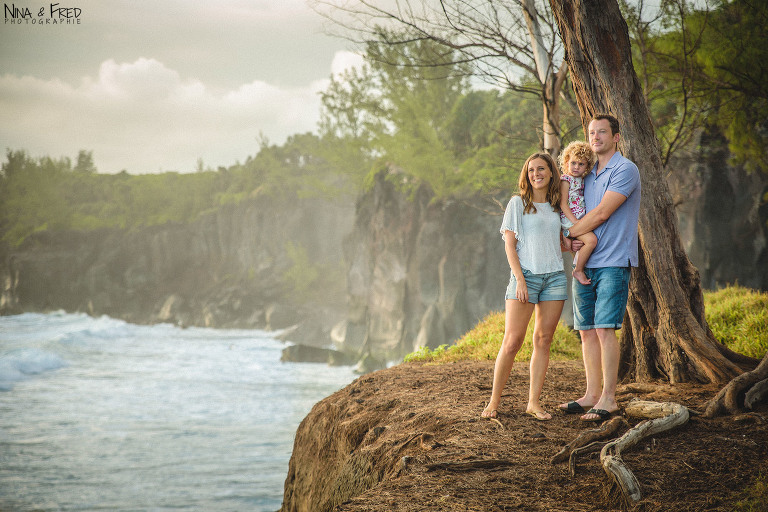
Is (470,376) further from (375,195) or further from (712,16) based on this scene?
(375,195)

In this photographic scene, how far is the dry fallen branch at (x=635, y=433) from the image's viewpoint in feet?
8.55

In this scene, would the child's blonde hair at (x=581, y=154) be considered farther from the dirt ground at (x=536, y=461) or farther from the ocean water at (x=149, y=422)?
the ocean water at (x=149, y=422)

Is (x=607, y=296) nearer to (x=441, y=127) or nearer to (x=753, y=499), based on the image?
(x=753, y=499)

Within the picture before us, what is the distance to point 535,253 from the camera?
359cm

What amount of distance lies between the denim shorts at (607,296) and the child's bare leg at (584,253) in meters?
0.06

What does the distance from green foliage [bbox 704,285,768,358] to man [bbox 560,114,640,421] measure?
2738 millimetres

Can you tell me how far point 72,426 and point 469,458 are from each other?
16.6 meters

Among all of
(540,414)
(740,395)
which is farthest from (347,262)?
(740,395)

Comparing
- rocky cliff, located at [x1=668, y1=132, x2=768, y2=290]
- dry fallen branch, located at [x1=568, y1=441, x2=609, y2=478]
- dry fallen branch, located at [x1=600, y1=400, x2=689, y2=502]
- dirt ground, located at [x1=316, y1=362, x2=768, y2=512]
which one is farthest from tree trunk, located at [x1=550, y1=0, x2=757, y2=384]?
rocky cliff, located at [x1=668, y1=132, x2=768, y2=290]

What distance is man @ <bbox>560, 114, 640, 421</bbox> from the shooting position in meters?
3.49

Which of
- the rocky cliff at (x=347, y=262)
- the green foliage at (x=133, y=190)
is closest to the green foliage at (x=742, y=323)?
the rocky cliff at (x=347, y=262)

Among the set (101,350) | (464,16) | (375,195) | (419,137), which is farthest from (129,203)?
(464,16)

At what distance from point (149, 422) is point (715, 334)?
51.4 ft

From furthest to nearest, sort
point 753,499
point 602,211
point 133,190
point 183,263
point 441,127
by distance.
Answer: point 133,190, point 183,263, point 441,127, point 602,211, point 753,499
